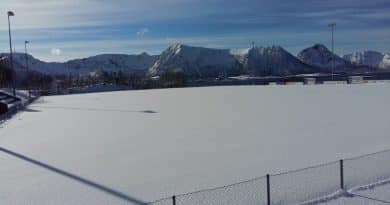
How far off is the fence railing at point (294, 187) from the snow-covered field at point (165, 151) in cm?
71

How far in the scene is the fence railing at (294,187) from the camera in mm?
8812

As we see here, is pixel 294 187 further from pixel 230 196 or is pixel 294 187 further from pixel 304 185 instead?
pixel 230 196

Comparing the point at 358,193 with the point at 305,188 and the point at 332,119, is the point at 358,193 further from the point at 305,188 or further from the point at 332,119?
the point at 332,119

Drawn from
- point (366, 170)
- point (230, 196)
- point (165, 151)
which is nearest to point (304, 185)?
point (230, 196)

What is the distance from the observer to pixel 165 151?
14.8 metres

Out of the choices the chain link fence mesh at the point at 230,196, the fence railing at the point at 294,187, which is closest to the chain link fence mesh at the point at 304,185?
the fence railing at the point at 294,187

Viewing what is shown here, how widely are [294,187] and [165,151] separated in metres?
5.94

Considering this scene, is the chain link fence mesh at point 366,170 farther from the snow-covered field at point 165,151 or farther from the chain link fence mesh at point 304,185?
the snow-covered field at point 165,151

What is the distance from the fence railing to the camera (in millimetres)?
8812

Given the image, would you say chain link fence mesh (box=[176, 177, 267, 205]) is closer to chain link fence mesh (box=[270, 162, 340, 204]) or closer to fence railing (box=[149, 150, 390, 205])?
fence railing (box=[149, 150, 390, 205])

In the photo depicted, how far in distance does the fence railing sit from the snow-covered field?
2.34 ft

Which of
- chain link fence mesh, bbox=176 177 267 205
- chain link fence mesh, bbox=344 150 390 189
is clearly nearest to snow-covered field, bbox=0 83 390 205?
chain link fence mesh, bbox=176 177 267 205

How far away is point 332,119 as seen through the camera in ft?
69.8

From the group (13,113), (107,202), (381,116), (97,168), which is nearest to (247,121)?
(381,116)
